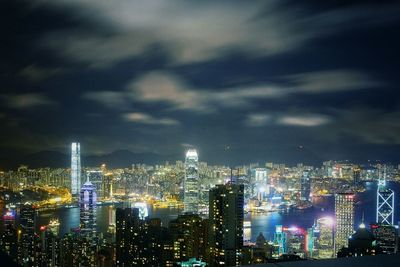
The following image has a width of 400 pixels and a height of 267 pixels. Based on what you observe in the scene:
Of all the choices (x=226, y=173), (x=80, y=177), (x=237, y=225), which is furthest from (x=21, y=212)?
(x=237, y=225)

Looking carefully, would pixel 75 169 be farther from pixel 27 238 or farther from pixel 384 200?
pixel 384 200

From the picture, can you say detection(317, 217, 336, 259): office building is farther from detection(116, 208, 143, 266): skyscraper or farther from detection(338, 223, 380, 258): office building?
detection(116, 208, 143, 266): skyscraper

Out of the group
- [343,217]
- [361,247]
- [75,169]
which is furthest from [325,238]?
[75,169]

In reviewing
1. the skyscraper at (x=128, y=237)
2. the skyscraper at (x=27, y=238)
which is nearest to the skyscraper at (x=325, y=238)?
the skyscraper at (x=128, y=237)

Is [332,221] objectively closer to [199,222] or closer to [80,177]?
[199,222]

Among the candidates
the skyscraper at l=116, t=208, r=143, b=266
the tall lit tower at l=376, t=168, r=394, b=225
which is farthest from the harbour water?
the skyscraper at l=116, t=208, r=143, b=266

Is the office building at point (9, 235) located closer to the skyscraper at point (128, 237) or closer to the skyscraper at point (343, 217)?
the skyscraper at point (128, 237)
